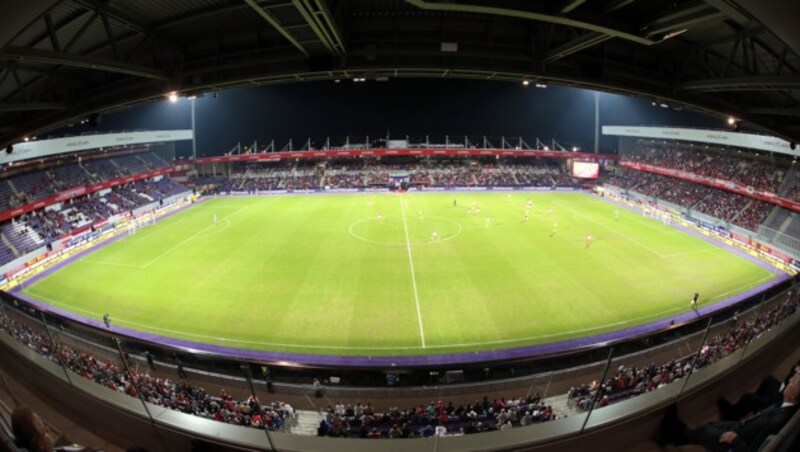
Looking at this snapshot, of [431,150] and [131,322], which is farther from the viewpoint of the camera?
[431,150]

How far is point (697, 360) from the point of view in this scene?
4.41 meters

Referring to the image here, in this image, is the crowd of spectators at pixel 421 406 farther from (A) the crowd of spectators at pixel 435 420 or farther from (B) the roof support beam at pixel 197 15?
(B) the roof support beam at pixel 197 15

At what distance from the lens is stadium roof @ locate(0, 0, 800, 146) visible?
7762 mm

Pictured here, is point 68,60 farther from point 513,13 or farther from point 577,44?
point 577,44

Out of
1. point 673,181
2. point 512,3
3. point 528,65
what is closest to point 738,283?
point 528,65

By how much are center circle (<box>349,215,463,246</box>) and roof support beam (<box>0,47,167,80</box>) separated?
75.9 feet

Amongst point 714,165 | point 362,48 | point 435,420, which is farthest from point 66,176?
point 714,165

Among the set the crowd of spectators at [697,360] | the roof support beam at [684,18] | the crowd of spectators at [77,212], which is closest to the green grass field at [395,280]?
the crowd of spectators at [77,212]

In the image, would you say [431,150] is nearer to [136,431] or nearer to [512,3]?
[512,3]

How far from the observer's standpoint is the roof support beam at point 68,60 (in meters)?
7.20

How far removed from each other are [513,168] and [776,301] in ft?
201

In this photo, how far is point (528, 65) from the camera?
10336 mm

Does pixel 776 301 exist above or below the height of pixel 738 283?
above

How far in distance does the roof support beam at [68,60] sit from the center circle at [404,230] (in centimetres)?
2315
